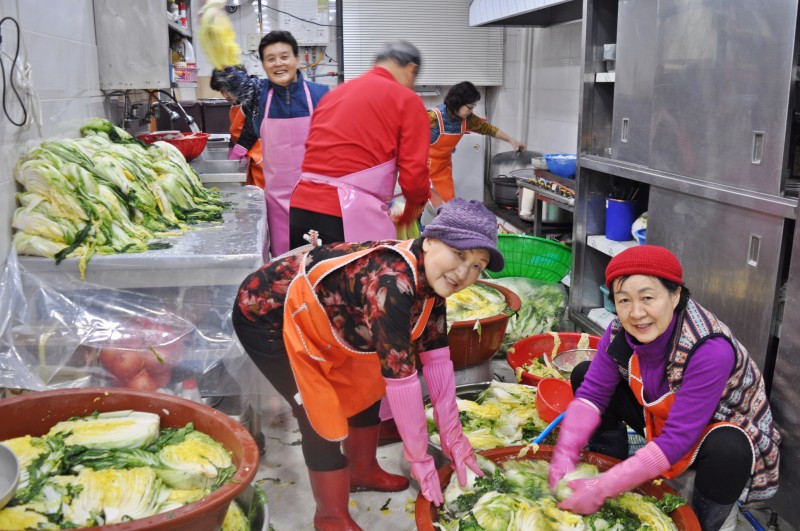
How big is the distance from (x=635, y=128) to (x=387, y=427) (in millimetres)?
2159

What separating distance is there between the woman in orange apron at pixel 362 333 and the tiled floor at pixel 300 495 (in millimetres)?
172

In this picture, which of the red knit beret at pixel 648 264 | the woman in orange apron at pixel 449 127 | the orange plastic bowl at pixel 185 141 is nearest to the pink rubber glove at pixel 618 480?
the red knit beret at pixel 648 264

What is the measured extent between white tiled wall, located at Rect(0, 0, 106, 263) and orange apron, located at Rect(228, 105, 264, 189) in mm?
845

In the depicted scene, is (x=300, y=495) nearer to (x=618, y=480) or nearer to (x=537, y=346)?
(x=618, y=480)

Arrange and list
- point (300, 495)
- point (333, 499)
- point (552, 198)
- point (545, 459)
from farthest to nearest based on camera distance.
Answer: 1. point (552, 198)
2. point (300, 495)
3. point (333, 499)
4. point (545, 459)

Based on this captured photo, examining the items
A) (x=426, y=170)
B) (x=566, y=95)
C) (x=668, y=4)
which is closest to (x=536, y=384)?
(x=426, y=170)

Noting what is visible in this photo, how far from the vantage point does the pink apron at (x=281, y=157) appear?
14.4 ft

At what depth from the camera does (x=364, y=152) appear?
361cm

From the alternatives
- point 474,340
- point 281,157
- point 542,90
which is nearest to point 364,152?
point 281,157

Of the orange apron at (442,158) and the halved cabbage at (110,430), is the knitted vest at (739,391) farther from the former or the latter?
the orange apron at (442,158)

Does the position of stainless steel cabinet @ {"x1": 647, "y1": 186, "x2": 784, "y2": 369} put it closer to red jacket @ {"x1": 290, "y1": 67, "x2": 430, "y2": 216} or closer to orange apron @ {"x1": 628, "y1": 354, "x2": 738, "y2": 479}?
orange apron @ {"x1": 628, "y1": 354, "x2": 738, "y2": 479}

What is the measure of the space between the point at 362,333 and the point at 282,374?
442 mm

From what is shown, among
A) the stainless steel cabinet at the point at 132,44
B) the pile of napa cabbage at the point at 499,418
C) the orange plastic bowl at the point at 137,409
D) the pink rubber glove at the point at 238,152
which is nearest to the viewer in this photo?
the orange plastic bowl at the point at 137,409

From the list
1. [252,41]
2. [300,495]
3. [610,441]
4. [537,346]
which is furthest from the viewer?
[252,41]
